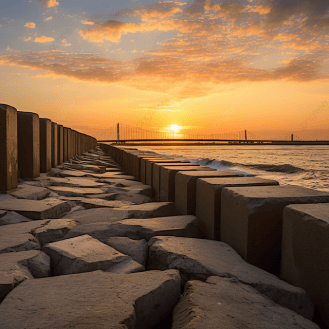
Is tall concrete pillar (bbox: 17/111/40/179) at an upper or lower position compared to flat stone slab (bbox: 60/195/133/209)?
upper

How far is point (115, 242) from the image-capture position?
1.74 metres

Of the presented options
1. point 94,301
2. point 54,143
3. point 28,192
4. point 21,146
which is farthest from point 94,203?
point 54,143

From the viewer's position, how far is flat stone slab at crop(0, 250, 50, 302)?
116cm

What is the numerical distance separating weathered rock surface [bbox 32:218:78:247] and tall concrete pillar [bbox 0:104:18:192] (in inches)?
38.8

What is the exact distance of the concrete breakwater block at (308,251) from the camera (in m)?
1.13

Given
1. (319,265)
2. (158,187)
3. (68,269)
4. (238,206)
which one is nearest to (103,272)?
(68,269)

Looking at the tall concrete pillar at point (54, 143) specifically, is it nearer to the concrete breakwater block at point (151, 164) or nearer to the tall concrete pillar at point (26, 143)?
the tall concrete pillar at point (26, 143)

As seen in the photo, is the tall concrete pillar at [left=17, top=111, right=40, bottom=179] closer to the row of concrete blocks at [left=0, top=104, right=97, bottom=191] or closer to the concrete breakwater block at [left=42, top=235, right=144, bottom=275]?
the row of concrete blocks at [left=0, top=104, right=97, bottom=191]

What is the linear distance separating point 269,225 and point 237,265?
0.83 feet

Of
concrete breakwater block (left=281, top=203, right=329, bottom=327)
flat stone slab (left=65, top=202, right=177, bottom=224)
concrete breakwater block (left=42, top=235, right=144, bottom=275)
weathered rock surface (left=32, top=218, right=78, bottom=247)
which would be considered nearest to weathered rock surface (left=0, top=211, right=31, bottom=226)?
weathered rock surface (left=32, top=218, right=78, bottom=247)

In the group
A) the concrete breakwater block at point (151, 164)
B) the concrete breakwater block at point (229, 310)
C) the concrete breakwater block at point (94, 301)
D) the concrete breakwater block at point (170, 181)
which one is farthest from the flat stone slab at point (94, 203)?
the concrete breakwater block at point (229, 310)

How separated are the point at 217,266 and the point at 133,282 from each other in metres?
0.39

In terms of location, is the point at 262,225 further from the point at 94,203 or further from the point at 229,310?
the point at 94,203

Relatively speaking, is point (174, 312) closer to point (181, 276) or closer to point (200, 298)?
point (200, 298)
